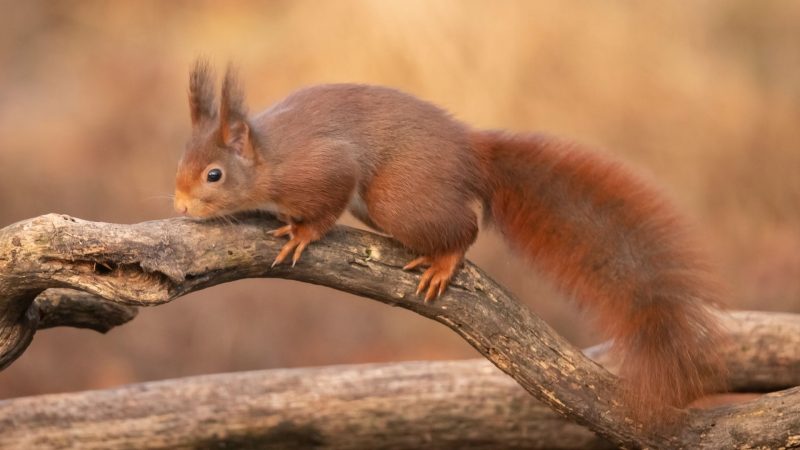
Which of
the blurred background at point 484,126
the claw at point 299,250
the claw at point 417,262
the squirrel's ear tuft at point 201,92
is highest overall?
the blurred background at point 484,126

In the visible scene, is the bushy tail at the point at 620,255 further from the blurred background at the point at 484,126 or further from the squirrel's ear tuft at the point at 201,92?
the blurred background at the point at 484,126

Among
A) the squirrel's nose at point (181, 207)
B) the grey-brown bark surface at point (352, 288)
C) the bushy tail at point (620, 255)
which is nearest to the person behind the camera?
the grey-brown bark surface at point (352, 288)

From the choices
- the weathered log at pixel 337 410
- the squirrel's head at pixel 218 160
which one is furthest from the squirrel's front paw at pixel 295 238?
the weathered log at pixel 337 410

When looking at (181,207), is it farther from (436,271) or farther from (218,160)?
(436,271)

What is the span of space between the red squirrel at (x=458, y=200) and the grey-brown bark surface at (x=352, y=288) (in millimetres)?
60

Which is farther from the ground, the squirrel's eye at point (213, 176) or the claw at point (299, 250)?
the squirrel's eye at point (213, 176)

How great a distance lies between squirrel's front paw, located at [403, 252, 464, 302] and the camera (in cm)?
266

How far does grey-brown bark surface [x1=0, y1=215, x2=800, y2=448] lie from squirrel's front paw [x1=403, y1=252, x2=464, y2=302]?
1.2 inches

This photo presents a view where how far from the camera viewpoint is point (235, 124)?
2.60 meters

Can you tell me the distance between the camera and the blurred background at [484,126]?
604 centimetres

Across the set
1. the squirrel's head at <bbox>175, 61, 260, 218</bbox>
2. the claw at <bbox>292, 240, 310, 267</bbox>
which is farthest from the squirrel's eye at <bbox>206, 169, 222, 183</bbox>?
the claw at <bbox>292, 240, 310, 267</bbox>

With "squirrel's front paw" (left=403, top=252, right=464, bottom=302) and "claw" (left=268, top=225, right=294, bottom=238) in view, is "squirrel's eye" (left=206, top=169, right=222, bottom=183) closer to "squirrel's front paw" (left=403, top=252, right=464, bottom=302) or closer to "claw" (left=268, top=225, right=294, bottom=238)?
"claw" (left=268, top=225, right=294, bottom=238)

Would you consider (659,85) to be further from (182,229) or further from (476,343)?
(182,229)

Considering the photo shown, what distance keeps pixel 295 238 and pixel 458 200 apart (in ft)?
1.46
